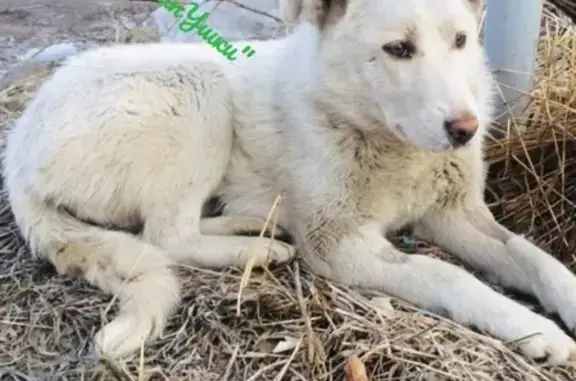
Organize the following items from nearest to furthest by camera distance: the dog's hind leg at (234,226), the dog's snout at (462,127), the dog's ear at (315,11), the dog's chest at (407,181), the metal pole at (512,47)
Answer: the dog's snout at (462,127) → the dog's ear at (315,11) → the dog's chest at (407,181) → the dog's hind leg at (234,226) → the metal pole at (512,47)

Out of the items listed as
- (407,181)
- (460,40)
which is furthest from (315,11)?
(407,181)

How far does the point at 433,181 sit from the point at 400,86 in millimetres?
477

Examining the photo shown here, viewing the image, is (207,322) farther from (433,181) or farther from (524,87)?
(524,87)

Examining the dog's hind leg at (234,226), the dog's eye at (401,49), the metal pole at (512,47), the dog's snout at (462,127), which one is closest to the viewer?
the dog's snout at (462,127)

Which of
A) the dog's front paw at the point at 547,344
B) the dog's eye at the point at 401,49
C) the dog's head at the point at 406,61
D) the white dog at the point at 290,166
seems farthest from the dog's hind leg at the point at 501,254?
the dog's eye at the point at 401,49

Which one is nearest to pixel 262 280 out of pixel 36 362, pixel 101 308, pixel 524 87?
pixel 101 308

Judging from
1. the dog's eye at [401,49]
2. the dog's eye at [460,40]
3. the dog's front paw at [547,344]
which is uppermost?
the dog's eye at [460,40]

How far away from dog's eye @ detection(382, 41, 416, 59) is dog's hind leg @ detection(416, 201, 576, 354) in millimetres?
639

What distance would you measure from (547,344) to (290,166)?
0.96 m

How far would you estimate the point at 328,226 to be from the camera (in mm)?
3039

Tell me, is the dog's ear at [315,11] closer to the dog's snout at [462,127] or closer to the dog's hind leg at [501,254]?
the dog's snout at [462,127]

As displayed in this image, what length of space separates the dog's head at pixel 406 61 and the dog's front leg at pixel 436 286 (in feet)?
1.27

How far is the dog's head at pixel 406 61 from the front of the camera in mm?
2645

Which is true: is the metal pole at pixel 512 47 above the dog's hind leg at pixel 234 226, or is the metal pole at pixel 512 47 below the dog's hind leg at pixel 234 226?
above
